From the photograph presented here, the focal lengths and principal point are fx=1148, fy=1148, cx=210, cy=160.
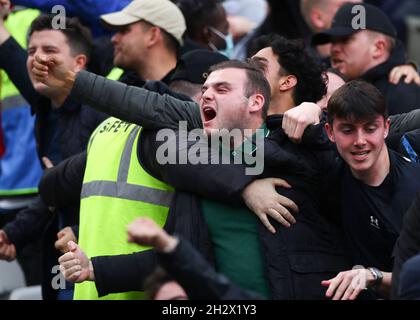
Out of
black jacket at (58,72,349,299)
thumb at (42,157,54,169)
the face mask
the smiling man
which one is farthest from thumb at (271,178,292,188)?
the face mask

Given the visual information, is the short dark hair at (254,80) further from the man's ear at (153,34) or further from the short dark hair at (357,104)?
the man's ear at (153,34)

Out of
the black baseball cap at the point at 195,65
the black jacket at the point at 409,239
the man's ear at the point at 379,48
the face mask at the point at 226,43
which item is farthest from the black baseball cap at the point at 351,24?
the black jacket at the point at 409,239

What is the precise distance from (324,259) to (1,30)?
2894 millimetres

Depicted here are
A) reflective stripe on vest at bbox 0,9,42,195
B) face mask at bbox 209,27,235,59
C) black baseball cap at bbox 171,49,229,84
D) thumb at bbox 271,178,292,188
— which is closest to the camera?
thumb at bbox 271,178,292,188

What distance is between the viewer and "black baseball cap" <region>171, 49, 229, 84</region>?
605 cm

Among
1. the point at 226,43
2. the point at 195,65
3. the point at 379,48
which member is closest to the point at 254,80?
the point at 195,65

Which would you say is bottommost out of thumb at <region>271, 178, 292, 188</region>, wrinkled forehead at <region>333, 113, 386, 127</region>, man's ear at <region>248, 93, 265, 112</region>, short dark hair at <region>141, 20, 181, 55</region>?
thumb at <region>271, 178, 292, 188</region>

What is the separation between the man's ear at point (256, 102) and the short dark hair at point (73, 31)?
1.99m

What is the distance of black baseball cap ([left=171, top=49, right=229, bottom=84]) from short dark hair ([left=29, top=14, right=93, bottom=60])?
0.87 meters

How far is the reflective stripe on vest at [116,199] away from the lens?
5.20m

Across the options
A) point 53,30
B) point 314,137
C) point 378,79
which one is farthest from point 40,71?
point 378,79

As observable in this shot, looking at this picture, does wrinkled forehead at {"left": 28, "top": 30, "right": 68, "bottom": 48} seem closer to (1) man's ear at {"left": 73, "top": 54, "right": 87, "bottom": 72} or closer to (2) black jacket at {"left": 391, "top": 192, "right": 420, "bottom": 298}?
(1) man's ear at {"left": 73, "top": 54, "right": 87, "bottom": 72}

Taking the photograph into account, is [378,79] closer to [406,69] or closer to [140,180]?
[406,69]

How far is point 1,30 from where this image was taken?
6.85 meters
